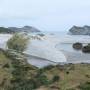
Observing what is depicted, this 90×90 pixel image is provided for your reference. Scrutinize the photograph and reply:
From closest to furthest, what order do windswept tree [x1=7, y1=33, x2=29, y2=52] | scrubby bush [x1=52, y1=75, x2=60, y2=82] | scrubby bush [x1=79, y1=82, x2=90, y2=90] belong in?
scrubby bush [x1=79, y1=82, x2=90, y2=90]
scrubby bush [x1=52, y1=75, x2=60, y2=82]
windswept tree [x1=7, y1=33, x2=29, y2=52]

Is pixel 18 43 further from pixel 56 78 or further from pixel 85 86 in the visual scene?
pixel 85 86

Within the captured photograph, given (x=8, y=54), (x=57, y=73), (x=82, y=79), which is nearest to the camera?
(x=82, y=79)

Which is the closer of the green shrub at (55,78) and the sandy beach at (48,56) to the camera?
the green shrub at (55,78)

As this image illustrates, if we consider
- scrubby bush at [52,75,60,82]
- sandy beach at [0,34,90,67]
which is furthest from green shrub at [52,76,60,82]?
sandy beach at [0,34,90,67]

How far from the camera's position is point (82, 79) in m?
24.5

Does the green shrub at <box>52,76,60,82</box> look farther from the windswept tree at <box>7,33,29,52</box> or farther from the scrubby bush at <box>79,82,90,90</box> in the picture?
the windswept tree at <box>7,33,29,52</box>

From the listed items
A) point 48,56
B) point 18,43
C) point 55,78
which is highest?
point 18,43

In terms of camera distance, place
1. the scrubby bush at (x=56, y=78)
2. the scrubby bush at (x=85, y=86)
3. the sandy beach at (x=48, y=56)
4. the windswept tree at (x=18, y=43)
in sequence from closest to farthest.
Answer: the scrubby bush at (x=85, y=86), the scrubby bush at (x=56, y=78), the sandy beach at (x=48, y=56), the windswept tree at (x=18, y=43)

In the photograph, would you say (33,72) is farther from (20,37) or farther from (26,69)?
(20,37)

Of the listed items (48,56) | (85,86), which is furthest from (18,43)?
(85,86)

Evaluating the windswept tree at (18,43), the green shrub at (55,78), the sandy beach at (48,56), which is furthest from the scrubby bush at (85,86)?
the windswept tree at (18,43)

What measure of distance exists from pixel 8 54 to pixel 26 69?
8.94 m

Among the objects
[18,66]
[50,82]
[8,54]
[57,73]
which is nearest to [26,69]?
[18,66]

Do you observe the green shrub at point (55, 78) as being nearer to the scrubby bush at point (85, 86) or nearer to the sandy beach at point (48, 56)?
the scrubby bush at point (85, 86)
